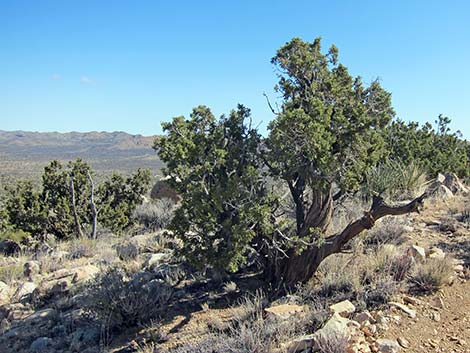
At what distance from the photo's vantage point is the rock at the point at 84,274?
8008 mm

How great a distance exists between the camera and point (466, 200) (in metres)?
9.41

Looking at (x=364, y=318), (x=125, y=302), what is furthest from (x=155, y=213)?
(x=364, y=318)

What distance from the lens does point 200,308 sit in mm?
6145

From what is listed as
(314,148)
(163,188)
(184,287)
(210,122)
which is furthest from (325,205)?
(163,188)

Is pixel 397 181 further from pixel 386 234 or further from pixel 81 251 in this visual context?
pixel 81 251

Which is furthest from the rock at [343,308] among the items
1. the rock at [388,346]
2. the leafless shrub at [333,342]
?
the leafless shrub at [333,342]

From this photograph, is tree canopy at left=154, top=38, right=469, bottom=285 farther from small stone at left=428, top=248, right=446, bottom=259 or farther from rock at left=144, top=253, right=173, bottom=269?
rock at left=144, top=253, right=173, bottom=269

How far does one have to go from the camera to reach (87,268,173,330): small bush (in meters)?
6.14

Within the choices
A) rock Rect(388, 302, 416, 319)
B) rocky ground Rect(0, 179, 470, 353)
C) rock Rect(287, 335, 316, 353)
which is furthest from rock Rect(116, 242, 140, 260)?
rock Rect(388, 302, 416, 319)

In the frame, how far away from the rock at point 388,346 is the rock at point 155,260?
491 cm

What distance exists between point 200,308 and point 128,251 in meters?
3.82

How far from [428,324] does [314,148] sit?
7.84 feet

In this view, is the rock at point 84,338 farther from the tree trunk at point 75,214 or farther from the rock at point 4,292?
the tree trunk at point 75,214

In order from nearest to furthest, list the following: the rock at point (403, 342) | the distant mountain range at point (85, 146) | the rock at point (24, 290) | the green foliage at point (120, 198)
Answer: the rock at point (403, 342), the rock at point (24, 290), the green foliage at point (120, 198), the distant mountain range at point (85, 146)
